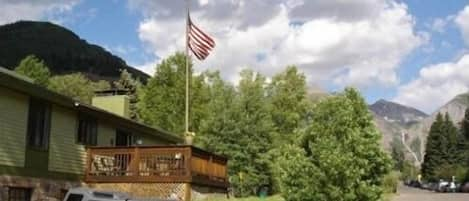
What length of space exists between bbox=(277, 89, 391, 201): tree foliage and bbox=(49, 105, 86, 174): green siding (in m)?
6.93

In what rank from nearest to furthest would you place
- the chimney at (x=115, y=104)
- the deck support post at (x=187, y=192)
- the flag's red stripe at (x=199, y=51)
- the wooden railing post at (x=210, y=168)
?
the deck support post at (x=187, y=192) < the wooden railing post at (x=210, y=168) < the flag's red stripe at (x=199, y=51) < the chimney at (x=115, y=104)

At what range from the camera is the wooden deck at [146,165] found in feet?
76.5

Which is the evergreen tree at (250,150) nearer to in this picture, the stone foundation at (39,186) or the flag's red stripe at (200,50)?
the flag's red stripe at (200,50)

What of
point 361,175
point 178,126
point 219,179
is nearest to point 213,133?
point 178,126

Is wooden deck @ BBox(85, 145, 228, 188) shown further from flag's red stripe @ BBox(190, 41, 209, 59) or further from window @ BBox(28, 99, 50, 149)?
flag's red stripe @ BBox(190, 41, 209, 59)

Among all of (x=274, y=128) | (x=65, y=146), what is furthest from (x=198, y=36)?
(x=274, y=128)

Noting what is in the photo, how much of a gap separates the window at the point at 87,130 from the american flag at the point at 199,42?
23.9 ft

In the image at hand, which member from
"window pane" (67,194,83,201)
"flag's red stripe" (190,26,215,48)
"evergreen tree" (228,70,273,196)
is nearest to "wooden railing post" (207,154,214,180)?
"flag's red stripe" (190,26,215,48)

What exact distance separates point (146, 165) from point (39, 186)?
4.12 metres

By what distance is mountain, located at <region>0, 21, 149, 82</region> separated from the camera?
127 m

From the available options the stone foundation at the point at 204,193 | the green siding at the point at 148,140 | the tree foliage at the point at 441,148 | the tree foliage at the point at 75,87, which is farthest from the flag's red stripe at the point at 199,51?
the tree foliage at the point at 441,148

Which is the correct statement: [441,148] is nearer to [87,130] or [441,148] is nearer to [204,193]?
[204,193]

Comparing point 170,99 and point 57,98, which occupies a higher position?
point 170,99

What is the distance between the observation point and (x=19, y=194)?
20.0m
